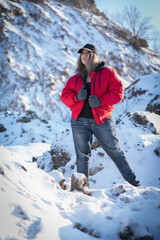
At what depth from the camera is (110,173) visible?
2482mm

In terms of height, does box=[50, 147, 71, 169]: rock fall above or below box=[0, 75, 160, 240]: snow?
below

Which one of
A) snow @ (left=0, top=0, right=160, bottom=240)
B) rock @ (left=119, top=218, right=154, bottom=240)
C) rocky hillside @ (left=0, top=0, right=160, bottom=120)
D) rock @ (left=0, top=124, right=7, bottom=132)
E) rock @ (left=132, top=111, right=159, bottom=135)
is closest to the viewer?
rock @ (left=119, top=218, right=154, bottom=240)

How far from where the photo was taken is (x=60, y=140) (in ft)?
11.2

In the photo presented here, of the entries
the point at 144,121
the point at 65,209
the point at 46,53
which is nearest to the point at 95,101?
the point at 65,209

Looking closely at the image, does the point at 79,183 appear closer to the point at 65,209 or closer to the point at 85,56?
the point at 65,209

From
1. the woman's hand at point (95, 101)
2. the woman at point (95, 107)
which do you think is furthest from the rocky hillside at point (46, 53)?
the woman's hand at point (95, 101)

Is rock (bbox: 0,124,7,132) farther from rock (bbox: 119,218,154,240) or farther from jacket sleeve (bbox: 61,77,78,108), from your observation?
rock (bbox: 119,218,154,240)

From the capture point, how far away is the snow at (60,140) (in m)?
0.88

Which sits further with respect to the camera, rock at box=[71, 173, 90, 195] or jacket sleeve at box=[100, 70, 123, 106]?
jacket sleeve at box=[100, 70, 123, 106]

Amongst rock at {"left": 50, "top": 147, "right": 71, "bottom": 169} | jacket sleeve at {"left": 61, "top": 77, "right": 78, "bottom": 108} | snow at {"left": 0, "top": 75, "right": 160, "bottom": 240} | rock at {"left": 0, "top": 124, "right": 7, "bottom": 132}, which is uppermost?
jacket sleeve at {"left": 61, "top": 77, "right": 78, "bottom": 108}

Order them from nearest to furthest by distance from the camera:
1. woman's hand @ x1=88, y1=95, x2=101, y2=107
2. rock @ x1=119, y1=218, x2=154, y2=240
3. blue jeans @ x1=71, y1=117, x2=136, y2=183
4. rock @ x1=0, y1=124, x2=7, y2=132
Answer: rock @ x1=119, y1=218, x2=154, y2=240 < woman's hand @ x1=88, y1=95, x2=101, y2=107 < blue jeans @ x1=71, y1=117, x2=136, y2=183 < rock @ x1=0, y1=124, x2=7, y2=132

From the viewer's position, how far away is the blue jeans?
1.75 meters

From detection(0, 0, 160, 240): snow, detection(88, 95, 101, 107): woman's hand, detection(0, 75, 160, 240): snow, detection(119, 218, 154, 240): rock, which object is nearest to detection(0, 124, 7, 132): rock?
detection(0, 0, 160, 240): snow

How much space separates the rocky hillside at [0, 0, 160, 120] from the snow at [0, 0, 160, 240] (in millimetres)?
67
